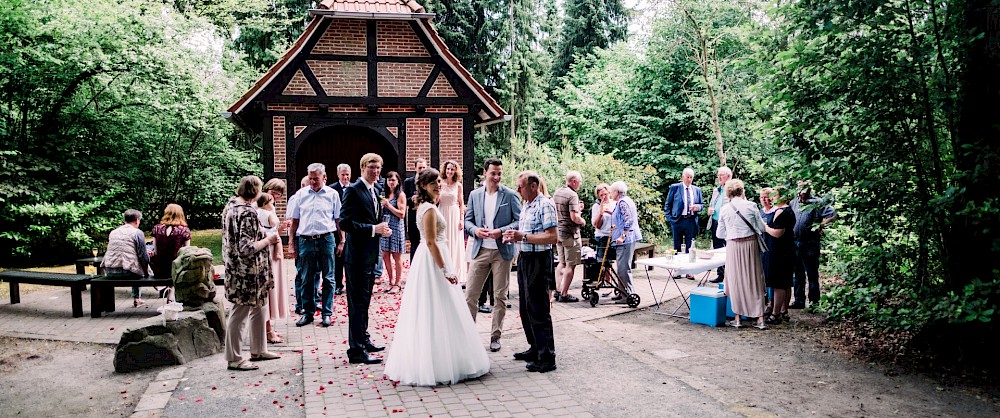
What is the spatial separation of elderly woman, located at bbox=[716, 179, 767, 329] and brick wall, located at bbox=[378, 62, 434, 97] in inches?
343

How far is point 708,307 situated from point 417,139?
8659mm

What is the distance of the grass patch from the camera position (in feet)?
60.4

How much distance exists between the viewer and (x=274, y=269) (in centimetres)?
739

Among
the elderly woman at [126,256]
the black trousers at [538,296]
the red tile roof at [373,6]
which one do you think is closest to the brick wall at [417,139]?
the red tile roof at [373,6]

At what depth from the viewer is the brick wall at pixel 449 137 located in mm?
15609

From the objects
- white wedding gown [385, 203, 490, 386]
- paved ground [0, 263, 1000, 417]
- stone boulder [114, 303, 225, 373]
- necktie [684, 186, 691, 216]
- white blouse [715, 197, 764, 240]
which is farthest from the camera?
necktie [684, 186, 691, 216]

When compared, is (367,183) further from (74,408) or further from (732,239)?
(732,239)

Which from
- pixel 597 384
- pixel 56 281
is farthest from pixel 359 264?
pixel 56 281

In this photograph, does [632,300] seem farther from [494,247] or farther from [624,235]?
[494,247]

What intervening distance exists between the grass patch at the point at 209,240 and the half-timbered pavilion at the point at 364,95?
11.5ft

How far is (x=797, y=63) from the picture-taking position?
657 cm

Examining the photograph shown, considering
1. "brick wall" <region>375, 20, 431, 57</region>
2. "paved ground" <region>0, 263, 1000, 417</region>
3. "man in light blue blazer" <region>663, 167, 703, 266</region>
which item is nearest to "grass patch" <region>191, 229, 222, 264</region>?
"brick wall" <region>375, 20, 431, 57</region>

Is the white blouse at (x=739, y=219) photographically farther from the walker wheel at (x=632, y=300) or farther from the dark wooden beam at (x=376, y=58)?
the dark wooden beam at (x=376, y=58)

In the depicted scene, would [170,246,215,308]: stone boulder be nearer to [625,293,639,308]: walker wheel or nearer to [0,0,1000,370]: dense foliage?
[625,293,639,308]: walker wheel
